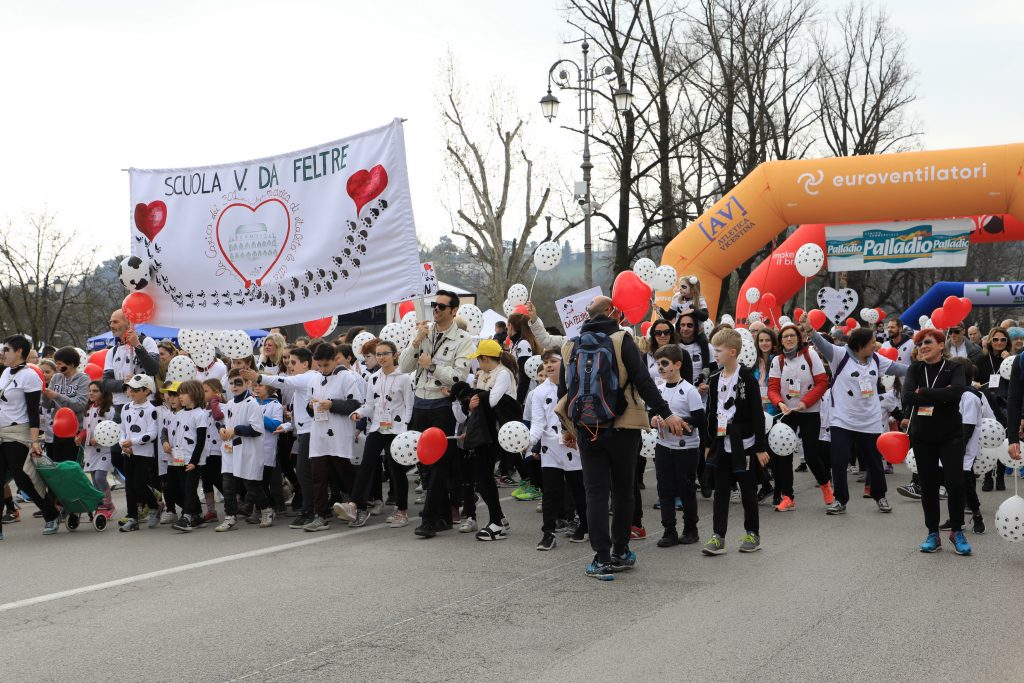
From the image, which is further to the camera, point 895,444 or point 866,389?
point 866,389

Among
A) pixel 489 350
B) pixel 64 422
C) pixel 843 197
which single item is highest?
pixel 843 197

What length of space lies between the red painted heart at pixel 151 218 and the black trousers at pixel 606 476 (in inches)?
187

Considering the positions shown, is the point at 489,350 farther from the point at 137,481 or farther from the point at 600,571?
the point at 137,481

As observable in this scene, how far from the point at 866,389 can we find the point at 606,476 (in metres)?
3.78

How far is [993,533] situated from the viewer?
8.70 metres

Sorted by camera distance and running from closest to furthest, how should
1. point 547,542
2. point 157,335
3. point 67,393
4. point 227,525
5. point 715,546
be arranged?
point 715,546 < point 547,542 < point 227,525 < point 67,393 < point 157,335

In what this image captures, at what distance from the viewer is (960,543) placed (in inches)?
307

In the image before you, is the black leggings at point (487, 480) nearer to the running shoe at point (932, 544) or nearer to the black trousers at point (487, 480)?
the black trousers at point (487, 480)

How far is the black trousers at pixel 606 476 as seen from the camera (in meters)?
7.07

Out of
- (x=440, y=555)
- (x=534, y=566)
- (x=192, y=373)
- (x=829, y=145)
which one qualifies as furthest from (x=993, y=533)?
(x=829, y=145)

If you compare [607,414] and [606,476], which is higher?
[607,414]

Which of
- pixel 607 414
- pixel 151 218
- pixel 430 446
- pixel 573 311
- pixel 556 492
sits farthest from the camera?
pixel 573 311

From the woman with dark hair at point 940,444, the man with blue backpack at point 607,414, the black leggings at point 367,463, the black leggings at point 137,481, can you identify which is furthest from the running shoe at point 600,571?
the black leggings at point 137,481

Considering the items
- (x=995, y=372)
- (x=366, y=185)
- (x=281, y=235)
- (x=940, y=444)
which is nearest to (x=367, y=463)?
(x=281, y=235)
